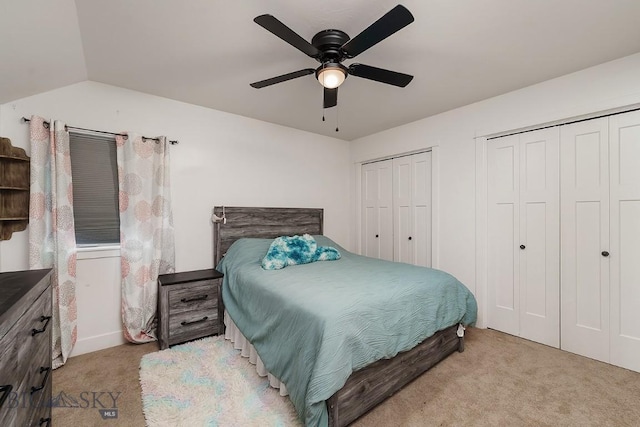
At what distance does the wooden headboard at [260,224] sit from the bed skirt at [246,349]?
2.55ft

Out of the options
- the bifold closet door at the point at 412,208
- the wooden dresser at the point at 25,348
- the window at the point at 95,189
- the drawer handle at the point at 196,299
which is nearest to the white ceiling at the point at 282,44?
the window at the point at 95,189

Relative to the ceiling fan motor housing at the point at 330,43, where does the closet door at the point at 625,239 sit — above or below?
below

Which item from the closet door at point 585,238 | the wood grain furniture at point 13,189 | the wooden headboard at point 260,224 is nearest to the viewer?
the wood grain furniture at point 13,189

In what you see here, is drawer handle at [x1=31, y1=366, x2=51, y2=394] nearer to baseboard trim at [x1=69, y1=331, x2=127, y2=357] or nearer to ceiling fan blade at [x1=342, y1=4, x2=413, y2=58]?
baseboard trim at [x1=69, y1=331, x2=127, y2=357]

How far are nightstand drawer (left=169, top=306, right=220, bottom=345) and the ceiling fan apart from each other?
212 centimetres

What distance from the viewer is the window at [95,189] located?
8.06ft

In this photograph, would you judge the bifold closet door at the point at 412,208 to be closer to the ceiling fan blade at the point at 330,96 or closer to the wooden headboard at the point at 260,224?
the wooden headboard at the point at 260,224

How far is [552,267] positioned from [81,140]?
4.51 m

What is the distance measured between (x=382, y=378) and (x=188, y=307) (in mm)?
1833

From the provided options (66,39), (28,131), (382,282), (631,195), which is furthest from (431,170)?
(28,131)

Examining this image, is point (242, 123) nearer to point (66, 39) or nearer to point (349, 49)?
point (66, 39)

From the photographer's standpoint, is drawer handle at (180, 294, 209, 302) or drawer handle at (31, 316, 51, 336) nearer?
drawer handle at (31, 316, 51, 336)

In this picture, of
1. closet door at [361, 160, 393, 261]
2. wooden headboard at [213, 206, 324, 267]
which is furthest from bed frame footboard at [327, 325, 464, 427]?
wooden headboard at [213, 206, 324, 267]

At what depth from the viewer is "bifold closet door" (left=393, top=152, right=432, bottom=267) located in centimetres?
345
